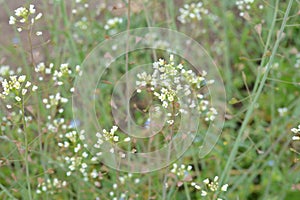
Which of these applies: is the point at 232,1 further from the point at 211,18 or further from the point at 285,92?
the point at 285,92

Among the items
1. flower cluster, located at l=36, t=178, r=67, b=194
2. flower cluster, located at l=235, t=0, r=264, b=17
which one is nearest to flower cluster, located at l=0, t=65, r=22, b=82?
flower cluster, located at l=36, t=178, r=67, b=194

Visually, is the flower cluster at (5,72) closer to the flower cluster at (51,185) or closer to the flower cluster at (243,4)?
the flower cluster at (51,185)

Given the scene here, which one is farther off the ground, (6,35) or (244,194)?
(6,35)

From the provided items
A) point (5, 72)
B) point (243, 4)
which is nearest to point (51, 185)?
point (5, 72)

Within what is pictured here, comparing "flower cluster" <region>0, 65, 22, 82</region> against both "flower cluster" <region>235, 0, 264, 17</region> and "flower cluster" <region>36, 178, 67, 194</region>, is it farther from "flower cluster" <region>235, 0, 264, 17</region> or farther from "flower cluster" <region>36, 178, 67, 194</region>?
A: "flower cluster" <region>235, 0, 264, 17</region>

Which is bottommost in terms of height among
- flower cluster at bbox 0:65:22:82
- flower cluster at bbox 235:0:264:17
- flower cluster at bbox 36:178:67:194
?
flower cluster at bbox 36:178:67:194

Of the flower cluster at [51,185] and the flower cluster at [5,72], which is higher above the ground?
the flower cluster at [5,72]

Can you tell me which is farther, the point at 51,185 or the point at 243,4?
the point at 243,4

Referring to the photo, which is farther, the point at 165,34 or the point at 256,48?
the point at 256,48

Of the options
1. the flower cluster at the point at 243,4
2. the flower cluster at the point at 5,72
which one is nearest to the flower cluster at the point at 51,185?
the flower cluster at the point at 5,72

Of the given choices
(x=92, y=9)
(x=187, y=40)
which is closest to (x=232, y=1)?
(x=187, y=40)

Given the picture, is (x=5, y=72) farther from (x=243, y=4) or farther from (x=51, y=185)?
(x=243, y=4)
